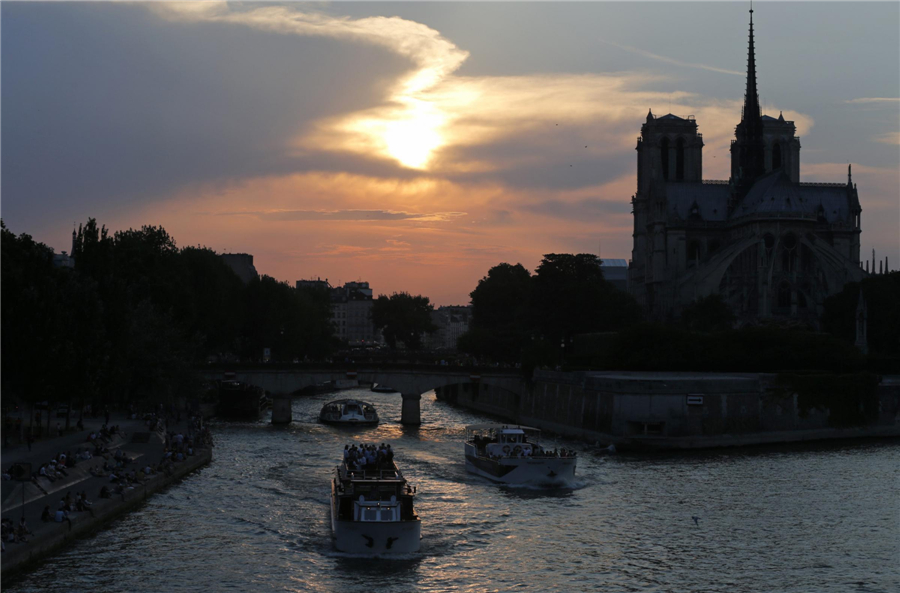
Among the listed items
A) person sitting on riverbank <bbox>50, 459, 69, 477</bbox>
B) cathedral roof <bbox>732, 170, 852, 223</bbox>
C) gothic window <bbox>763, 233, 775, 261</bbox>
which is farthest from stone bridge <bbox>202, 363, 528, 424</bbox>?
cathedral roof <bbox>732, 170, 852, 223</bbox>

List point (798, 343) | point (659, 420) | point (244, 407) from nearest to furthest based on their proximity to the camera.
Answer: point (659, 420), point (798, 343), point (244, 407)

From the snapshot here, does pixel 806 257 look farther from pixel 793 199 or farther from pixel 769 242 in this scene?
pixel 793 199

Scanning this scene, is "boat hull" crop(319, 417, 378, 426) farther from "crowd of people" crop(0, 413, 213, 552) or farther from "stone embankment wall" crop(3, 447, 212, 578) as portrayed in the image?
"stone embankment wall" crop(3, 447, 212, 578)

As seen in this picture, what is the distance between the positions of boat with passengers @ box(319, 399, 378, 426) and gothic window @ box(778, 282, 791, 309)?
60814mm

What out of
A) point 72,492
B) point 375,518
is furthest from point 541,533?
point 72,492

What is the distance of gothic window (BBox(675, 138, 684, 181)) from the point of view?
15538 cm

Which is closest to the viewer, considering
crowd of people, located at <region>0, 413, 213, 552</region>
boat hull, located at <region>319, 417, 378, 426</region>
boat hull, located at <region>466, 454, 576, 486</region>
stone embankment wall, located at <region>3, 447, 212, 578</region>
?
stone embankment wall, located at <region>3, 447, 212, 578</region>

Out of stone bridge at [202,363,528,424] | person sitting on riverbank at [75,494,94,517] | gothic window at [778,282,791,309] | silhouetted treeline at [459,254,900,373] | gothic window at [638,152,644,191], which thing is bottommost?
person sitting on riverbank at [75,494,94,517]

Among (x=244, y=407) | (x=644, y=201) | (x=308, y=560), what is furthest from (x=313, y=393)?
(x=308, y=560)

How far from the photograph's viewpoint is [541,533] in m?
39.9

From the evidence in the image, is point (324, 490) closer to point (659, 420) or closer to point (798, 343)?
point (659, 420)

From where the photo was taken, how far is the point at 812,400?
2753 inches

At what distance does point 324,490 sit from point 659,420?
25.0 m

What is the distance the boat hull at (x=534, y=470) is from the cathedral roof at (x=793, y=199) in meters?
84.9
